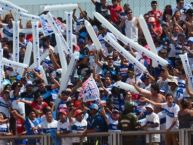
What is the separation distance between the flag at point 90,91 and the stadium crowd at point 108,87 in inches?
6.3

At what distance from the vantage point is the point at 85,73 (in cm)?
A: 3594

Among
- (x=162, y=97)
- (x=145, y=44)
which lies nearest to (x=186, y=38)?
(x=145, y=44)

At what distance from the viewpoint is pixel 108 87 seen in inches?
1356

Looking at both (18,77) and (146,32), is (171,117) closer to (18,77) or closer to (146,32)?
(146,32)

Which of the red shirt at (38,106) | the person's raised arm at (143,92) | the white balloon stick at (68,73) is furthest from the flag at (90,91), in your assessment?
the white balloon stick at (68,73)

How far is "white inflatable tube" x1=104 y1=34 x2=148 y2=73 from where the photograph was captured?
3507cm

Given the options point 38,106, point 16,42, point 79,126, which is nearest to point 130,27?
point 16,42

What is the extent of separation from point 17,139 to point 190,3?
26.3 ft

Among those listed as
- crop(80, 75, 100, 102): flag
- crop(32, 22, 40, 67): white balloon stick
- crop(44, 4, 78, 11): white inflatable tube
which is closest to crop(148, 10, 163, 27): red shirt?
crop(44, 4, 78, 11): white inflatable tube

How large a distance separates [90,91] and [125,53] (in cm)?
246

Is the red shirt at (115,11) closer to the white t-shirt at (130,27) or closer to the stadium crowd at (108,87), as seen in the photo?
the stadium crowd at (108,87)

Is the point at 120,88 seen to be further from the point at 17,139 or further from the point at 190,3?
the point at 190,3

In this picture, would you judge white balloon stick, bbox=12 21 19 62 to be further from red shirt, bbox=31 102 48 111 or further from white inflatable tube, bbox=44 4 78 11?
red shirt, bbox=31 102 48 111

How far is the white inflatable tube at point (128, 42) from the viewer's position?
3497 centimetres
